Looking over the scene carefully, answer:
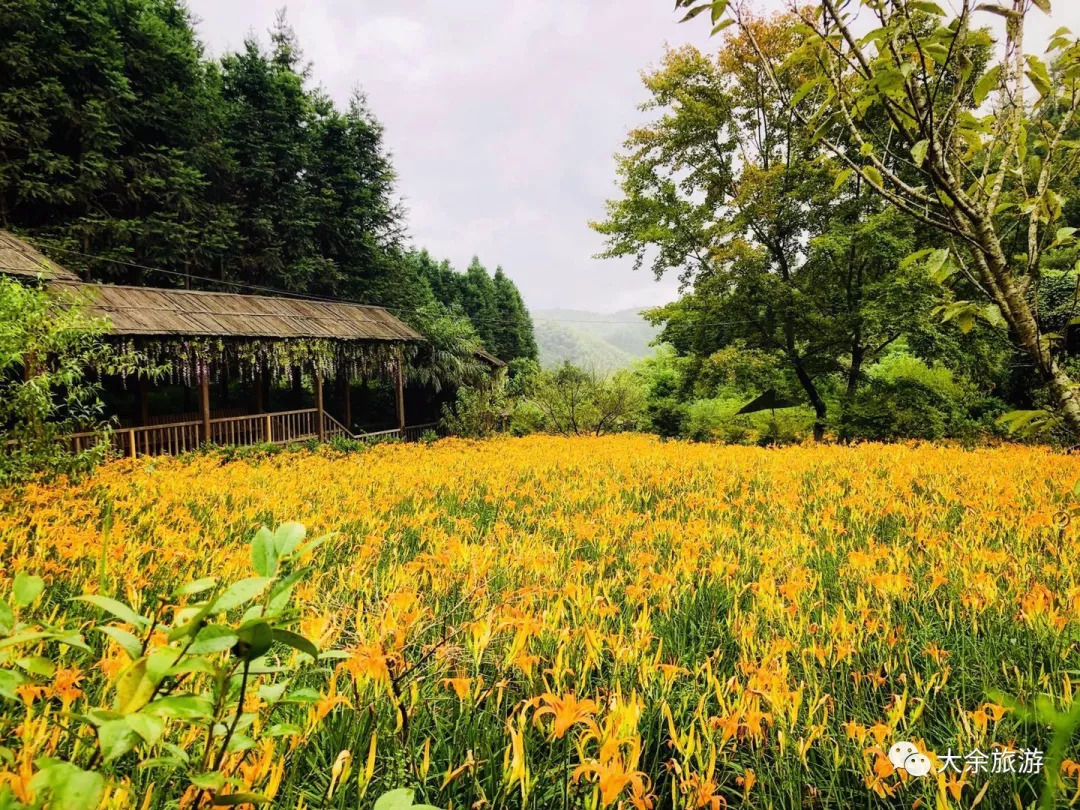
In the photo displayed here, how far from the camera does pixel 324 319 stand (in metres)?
17.5

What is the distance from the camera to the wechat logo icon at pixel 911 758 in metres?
1.29

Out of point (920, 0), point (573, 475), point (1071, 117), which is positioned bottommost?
point (573, 475)

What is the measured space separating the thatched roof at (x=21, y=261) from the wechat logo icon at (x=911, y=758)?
11872 millimetres

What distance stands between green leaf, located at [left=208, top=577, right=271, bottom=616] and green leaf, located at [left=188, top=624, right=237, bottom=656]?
0.8 inches

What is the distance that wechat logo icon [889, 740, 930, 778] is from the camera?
1.29 metres


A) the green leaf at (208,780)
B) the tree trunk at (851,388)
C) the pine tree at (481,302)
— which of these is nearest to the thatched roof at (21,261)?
the green leaf at (208,780)

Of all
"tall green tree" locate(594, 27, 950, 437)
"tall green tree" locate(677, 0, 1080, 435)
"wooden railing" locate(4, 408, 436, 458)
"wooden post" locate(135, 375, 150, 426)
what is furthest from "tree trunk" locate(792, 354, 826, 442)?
"wooden post" locate(135, 375, 150, 426)

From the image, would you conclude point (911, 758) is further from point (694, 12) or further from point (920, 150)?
point (694, 12)

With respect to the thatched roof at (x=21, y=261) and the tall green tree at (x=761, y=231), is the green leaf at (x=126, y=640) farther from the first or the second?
the tall green tree at (x=761, y=231)

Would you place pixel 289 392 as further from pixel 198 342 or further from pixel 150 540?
pixel 150 540

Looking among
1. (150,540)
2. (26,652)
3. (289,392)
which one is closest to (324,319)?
(289,392)

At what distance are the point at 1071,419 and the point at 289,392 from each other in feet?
89.5

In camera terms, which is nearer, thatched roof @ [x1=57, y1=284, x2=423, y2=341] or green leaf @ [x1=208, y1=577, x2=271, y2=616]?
green leaf @ [x1=208, y1=577, x2=271, y2=616]

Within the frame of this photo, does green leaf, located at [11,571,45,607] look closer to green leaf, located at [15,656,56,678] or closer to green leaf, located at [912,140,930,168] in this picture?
green leaf, located at [15,656,56,678]
